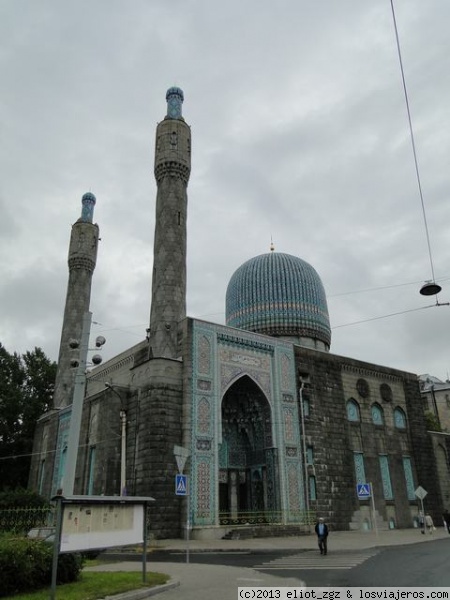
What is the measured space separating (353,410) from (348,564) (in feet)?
53.8

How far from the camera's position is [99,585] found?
8148 mm

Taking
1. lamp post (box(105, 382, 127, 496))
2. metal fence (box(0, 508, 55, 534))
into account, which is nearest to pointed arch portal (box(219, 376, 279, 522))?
lamp post (box(105, 382, 127, 496))

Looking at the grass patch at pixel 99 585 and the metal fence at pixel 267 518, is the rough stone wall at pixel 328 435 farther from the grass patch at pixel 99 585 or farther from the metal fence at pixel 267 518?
the grass patch at pixel 99 585

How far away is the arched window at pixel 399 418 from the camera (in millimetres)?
29062

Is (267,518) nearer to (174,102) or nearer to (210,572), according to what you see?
(210,572)

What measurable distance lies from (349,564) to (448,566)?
6.65 ft

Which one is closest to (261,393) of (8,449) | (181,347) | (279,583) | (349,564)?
(181,347)

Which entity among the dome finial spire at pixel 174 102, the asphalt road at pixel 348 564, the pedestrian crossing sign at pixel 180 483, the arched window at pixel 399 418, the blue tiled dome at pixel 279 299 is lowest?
the asphalt road at pixel 348 564

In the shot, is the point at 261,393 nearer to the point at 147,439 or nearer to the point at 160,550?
the point at 147,439

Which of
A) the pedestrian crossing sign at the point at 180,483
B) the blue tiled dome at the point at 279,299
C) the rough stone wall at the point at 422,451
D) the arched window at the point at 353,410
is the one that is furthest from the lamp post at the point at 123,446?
the rough stone wall at the point at 422,451

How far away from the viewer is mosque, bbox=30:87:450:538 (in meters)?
20.3

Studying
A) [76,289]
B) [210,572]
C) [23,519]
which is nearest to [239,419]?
[23,519]

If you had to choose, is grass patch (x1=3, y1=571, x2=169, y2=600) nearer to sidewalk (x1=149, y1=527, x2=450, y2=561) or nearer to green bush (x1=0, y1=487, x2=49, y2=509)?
sidewalk (x1=149, y1=527, x2=450, y2=561)

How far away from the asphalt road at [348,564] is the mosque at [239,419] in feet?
12.9
